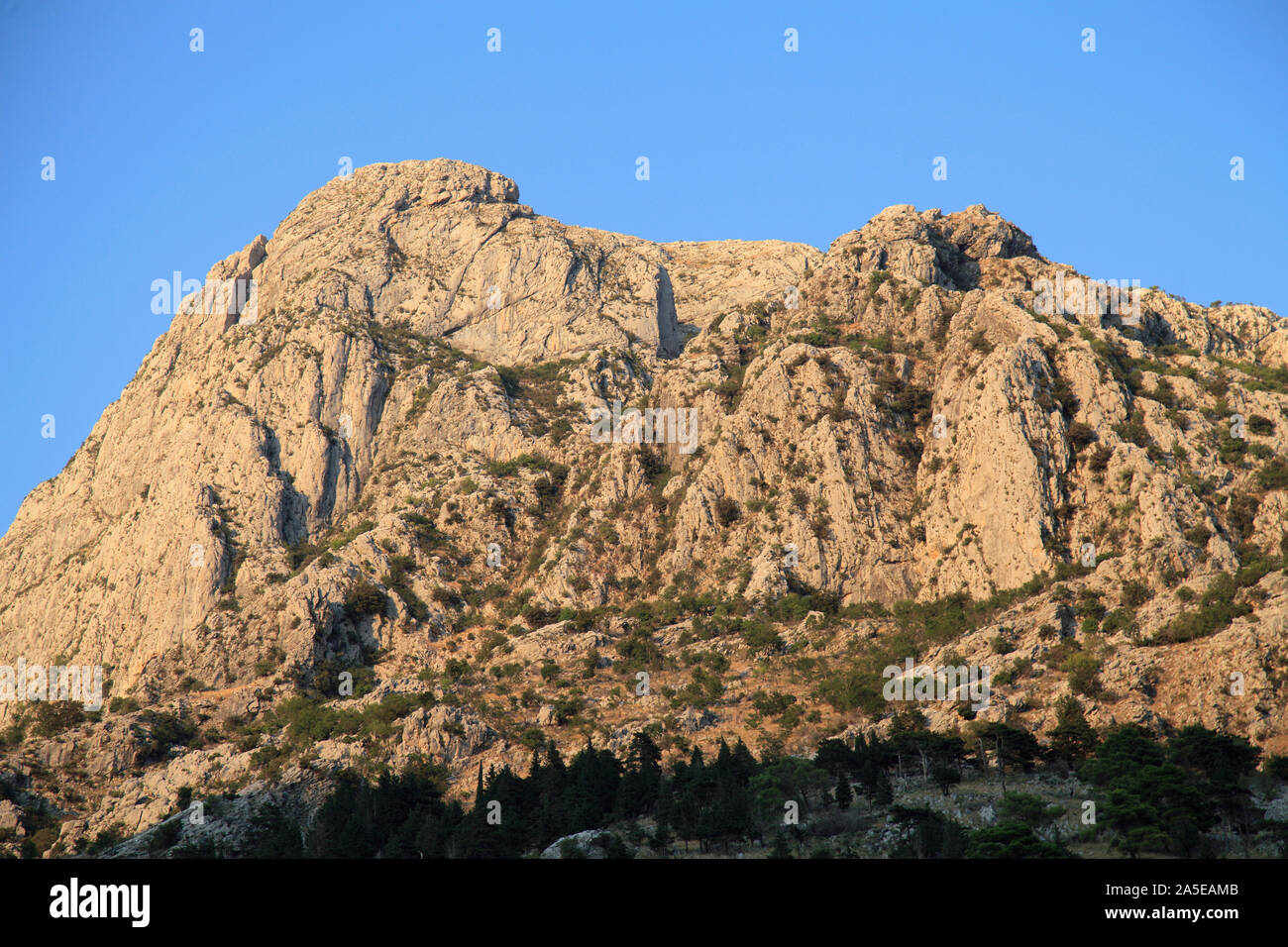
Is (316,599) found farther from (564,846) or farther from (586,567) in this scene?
(564,846)

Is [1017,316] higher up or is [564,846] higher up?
[1017,316]

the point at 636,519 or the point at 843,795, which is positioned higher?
the point at 636,519

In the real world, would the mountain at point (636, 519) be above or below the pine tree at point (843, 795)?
above

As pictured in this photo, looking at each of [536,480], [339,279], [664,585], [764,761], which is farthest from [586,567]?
[339,279]

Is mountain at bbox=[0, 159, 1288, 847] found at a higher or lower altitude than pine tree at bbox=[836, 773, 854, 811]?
higher

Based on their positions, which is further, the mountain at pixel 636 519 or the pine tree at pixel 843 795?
the mountain at pixel 636 519

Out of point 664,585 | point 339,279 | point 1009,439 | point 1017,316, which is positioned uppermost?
point 339,279

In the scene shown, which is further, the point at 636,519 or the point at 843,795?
the point at 636,519

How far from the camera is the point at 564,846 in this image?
74688mm

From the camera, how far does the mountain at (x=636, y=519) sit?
98812mm

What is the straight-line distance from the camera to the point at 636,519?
12262cm

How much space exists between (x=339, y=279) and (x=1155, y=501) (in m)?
95.1

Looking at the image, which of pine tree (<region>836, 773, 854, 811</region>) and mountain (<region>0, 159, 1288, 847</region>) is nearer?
pine tree (<region>836, 773, 854, 811</region>)

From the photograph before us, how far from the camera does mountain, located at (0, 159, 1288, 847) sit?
324 ft
